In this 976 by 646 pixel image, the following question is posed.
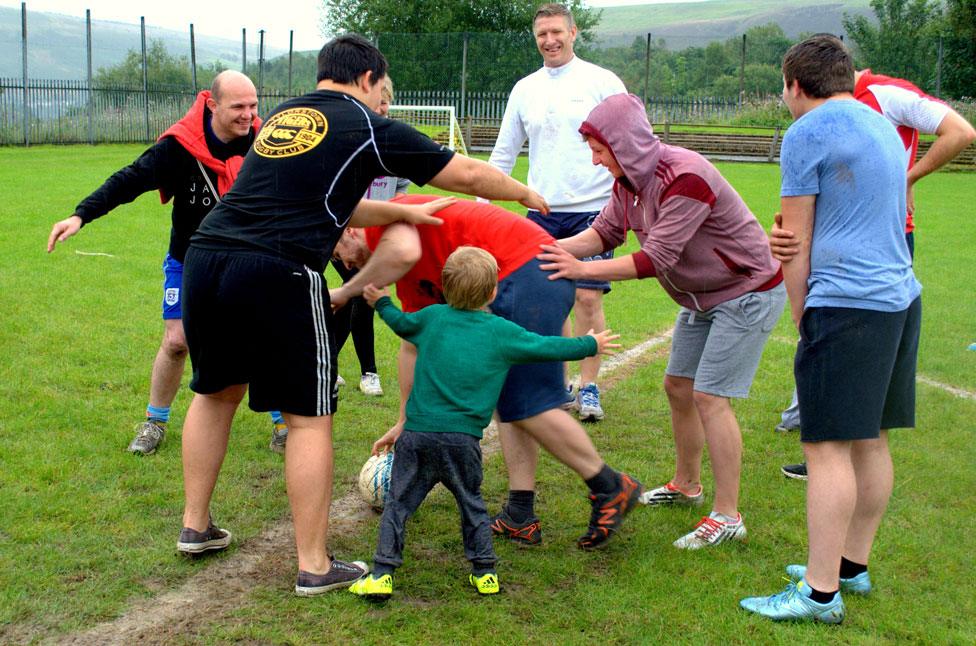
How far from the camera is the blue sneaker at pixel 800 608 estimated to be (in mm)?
3846

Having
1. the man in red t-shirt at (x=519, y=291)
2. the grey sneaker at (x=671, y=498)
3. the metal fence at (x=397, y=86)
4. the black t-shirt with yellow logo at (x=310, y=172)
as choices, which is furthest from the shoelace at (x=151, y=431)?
the metal fence at (x=397, y=86)

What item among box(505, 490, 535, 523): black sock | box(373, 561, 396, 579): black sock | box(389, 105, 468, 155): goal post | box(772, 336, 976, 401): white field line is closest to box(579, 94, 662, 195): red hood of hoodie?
box(505, 490, 535, 523): black sock

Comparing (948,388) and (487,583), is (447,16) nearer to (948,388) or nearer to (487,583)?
(948,388)

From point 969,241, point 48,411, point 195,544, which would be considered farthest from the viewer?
point 969,241

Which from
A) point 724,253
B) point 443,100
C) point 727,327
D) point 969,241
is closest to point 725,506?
point 727,327

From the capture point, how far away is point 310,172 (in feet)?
12.7

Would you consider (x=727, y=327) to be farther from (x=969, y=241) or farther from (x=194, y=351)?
(x=969, y=241)

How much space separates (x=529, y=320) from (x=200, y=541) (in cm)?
175

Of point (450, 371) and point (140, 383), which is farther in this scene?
point (140, 383)

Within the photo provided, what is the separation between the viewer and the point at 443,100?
3775cm

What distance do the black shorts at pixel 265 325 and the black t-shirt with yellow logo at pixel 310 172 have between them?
8cm

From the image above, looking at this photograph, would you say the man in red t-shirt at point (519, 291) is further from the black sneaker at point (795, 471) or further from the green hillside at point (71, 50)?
the green hillside at point (71, 50)

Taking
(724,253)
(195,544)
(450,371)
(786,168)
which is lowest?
(195,544)

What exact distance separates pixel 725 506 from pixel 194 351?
2.53 meters
